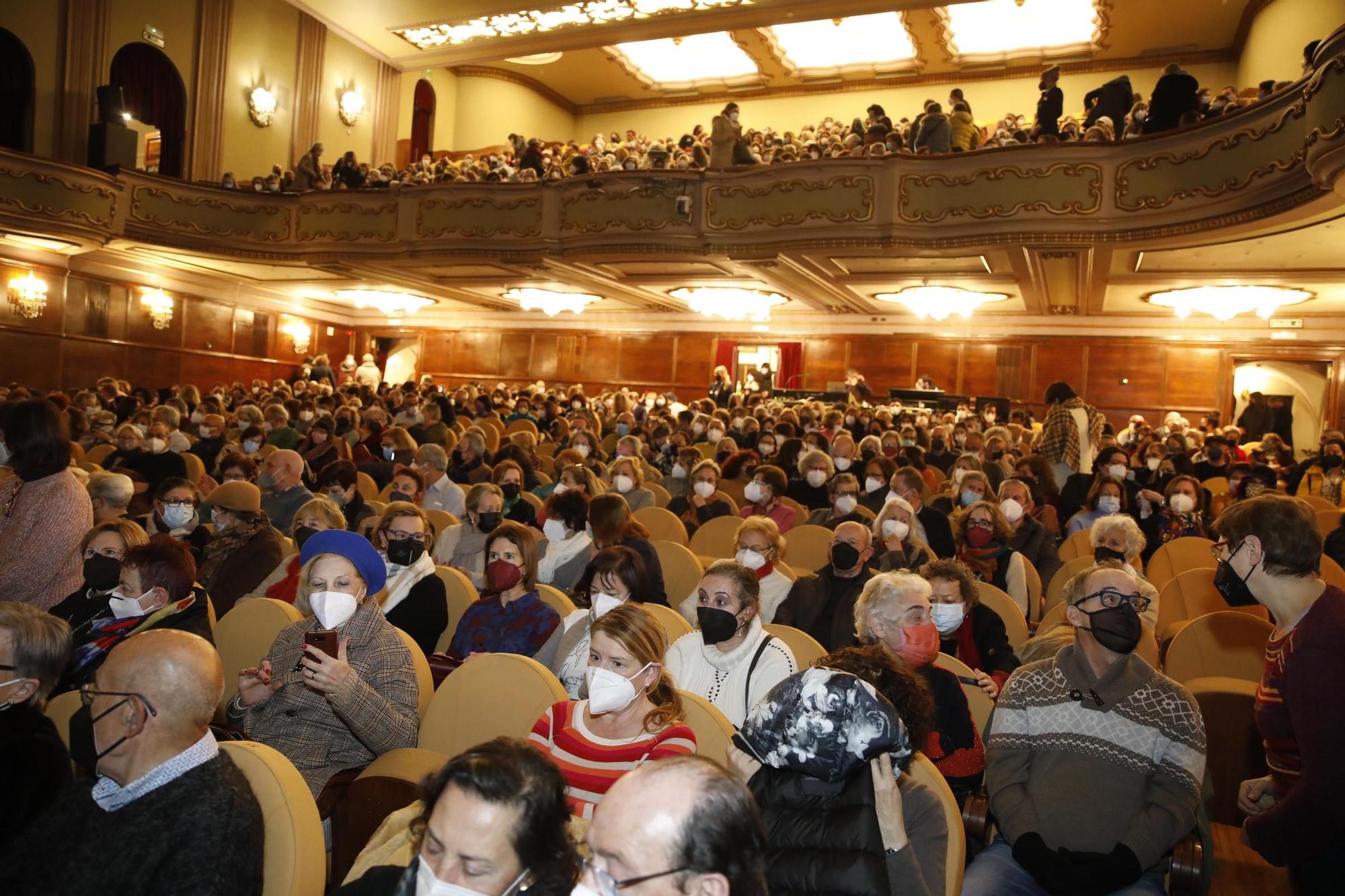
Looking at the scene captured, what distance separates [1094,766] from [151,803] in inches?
83.9

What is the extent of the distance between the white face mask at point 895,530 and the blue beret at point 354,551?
2.27m

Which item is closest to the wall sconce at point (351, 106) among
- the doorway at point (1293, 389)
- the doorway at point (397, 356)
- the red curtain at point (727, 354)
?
the doorway at point (397, 356)

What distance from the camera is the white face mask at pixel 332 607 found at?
271cm

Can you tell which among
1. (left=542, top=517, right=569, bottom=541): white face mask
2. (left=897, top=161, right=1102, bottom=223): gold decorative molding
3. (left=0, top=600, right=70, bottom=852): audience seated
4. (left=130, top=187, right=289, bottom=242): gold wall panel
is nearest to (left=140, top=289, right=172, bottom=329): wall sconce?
(left=130, top=187, right=289, bottom=242): gold wall panel

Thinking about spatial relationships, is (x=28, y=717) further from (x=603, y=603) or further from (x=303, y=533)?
(x=303, y=533)

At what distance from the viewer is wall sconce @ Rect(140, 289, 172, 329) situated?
1705 cm

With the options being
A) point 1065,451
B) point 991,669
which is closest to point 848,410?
point 1065,451

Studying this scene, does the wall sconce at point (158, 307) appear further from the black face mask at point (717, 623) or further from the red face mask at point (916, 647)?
the red face mask at point (916, 647)

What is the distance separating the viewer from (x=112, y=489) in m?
4.46

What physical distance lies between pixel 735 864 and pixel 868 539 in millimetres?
2700

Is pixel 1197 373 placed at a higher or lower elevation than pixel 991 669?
higher

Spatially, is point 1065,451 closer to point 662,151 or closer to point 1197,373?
point 662,151

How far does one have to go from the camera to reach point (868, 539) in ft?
12.8

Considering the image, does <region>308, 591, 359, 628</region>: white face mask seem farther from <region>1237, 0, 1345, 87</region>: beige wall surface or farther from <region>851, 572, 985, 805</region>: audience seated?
<region>1237, 0, 1345, 87</region>: beige wall surface
